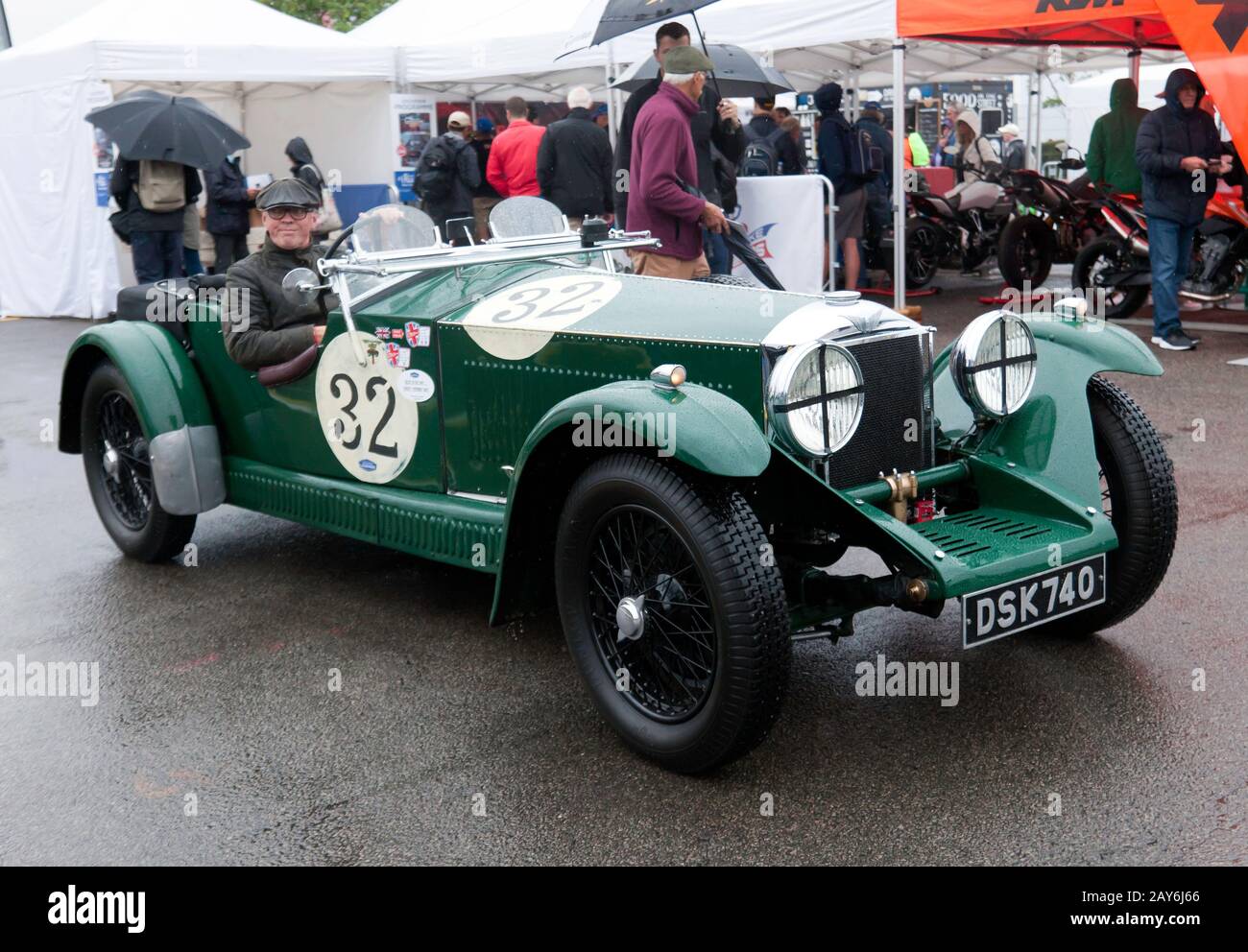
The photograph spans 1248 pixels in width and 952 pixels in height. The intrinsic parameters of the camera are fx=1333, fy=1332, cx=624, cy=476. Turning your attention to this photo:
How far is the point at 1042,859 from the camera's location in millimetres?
2828

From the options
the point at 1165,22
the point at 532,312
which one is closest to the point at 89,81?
the point at 1165,22

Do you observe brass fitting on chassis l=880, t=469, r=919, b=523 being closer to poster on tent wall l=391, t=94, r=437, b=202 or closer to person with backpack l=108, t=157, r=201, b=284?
person with backpack l=108, t=157, r=201, b=284

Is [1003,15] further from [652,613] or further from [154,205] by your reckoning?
[652,613]

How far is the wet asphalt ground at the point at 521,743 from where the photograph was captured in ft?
9.85

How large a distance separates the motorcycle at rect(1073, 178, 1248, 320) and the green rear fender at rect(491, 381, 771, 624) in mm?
7001

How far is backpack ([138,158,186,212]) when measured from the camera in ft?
33.6

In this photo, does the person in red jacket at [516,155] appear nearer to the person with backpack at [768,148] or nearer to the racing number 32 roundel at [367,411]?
the person with backpack at [768,148]

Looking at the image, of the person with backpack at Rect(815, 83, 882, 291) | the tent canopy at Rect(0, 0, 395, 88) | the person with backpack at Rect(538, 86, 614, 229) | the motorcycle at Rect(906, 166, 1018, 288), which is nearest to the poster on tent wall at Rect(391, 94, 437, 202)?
the tent canopy at Rect(0, 0, 395, 88)

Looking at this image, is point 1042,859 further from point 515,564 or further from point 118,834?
point 118,834

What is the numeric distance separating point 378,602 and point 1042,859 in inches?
102

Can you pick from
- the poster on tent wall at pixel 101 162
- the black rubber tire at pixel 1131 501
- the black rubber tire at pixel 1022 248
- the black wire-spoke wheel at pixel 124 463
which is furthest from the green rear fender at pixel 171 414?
the poster on tent wall at pixel 101 162

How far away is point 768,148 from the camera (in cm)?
1098
